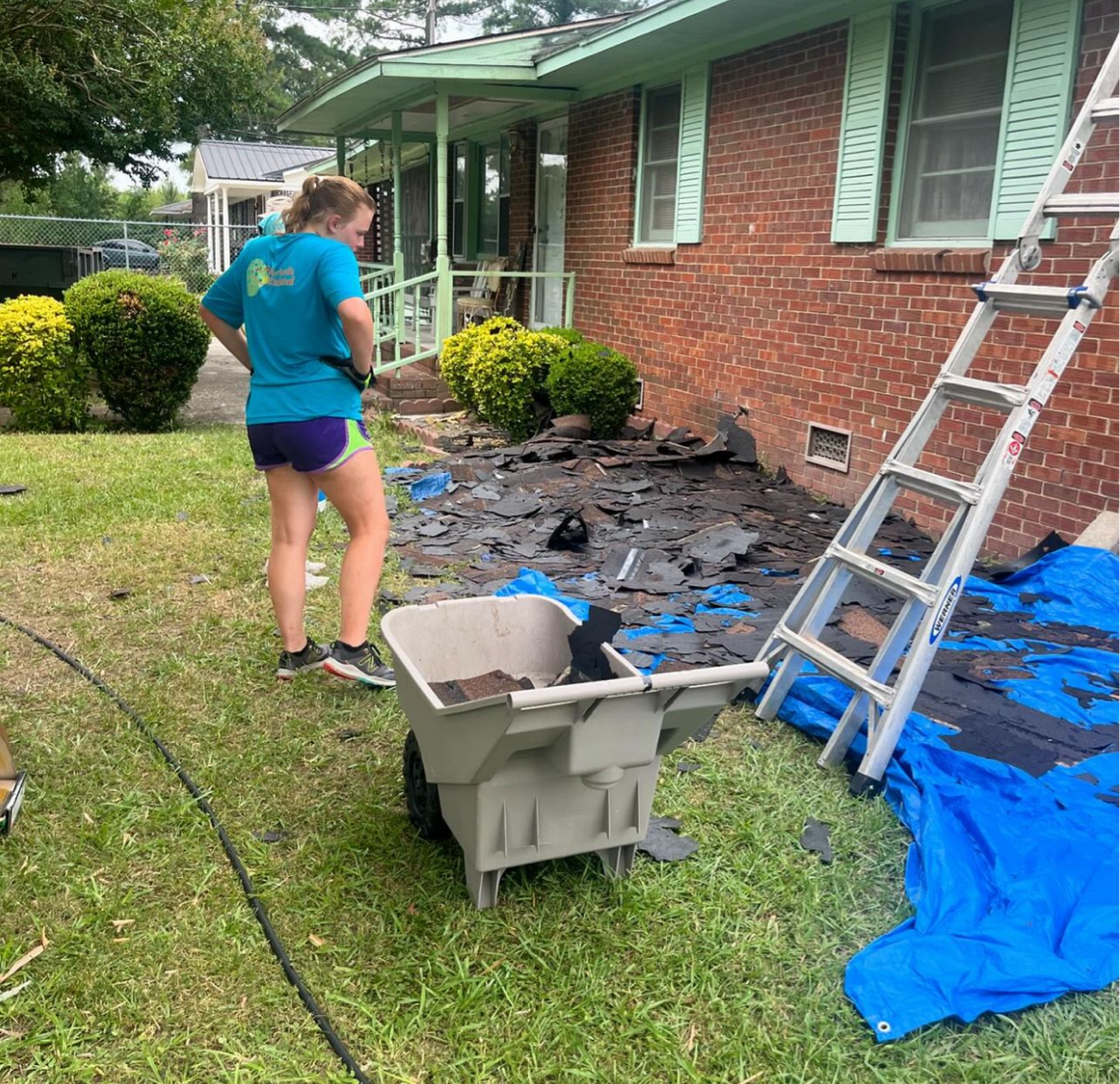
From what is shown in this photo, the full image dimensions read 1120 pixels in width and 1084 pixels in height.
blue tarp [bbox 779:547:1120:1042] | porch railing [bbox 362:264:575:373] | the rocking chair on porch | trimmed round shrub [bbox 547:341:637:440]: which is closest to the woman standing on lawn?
blue tarp [bbox 779:547:1120:1042]

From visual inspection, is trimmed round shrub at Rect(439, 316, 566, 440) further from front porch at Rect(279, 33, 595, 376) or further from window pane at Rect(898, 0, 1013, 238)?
window pane at Rect(898, 0, 1013, 238)

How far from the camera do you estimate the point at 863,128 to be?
6730 millimetres

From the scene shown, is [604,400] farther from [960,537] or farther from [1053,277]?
[960,537]

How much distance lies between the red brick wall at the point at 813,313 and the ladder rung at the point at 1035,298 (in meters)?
1.96

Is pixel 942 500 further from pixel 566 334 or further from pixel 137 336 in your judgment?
pixel 137 336

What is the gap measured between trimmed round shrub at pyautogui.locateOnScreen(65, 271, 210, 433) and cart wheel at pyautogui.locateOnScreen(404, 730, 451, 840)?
6.96 meters

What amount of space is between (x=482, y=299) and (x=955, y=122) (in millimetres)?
7568

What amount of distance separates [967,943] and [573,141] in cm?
992

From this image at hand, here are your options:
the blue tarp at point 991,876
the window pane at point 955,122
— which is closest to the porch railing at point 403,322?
the window pane at point 955,122

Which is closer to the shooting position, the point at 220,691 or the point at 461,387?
the point at 220,691

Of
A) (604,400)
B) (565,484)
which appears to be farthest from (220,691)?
(604,400)

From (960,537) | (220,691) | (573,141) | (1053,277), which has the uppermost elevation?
(573,141)

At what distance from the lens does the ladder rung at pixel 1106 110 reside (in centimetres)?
362

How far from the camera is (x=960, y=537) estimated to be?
3217mm
